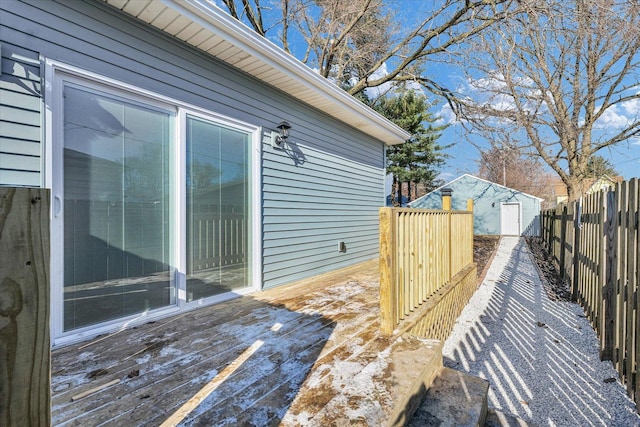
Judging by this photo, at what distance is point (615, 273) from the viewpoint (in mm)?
2596

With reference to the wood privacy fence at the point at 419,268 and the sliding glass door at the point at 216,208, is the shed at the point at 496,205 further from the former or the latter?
the sliding glass door at the point at 216,208

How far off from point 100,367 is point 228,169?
2.17 m

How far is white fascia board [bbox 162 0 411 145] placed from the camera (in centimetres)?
272

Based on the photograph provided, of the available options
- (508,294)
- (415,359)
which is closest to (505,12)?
(508,294)

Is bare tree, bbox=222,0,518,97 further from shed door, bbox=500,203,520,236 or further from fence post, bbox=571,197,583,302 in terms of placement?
shed door, bbox=500,203,520,236

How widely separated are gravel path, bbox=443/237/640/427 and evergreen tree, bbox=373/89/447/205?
12.2 meters

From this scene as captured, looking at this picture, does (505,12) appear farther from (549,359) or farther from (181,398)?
(181,398)

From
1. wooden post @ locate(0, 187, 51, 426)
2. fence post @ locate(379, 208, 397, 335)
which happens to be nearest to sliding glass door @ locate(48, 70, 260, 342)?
fence post @ locate(379, 208, 397, 335)

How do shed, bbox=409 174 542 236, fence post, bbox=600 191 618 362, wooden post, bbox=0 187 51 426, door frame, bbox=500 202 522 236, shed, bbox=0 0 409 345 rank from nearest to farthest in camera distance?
wooden post, bbox=0 187 51 426 < shed, bbox=0 0 409 345 < fence post, bbox=600 191 618 362 < shed, bbox=409 174 542 236 < door frame, bbox=500 202 522 236

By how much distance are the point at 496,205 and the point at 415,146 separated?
572cm

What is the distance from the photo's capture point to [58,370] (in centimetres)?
194

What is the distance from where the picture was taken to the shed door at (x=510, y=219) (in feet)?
56.1

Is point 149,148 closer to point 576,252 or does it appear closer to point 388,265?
point 388,265

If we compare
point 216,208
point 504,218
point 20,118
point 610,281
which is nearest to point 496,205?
point 504,218
